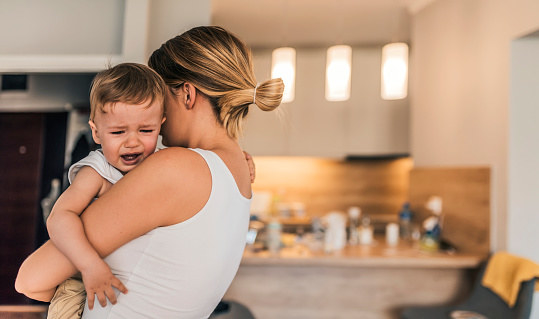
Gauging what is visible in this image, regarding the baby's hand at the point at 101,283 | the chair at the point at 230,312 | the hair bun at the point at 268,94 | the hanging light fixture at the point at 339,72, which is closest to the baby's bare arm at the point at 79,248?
the baby's hand at the point at 101,283

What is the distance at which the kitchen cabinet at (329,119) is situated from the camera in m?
4.16

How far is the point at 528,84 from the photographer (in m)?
2.25

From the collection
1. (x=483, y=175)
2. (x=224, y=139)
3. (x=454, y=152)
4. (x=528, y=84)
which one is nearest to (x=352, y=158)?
(x=454, y=152)

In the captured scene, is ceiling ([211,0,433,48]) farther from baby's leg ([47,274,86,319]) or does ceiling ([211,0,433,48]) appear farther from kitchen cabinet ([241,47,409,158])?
baby's leg ([47,274,86,319])

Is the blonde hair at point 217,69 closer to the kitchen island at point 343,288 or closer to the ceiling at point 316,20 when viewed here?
the kitchen island at point 343,288

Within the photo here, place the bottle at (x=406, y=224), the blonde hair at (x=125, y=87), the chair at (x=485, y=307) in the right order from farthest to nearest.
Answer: the bottle at (x=406, y=224)
the chair at (x=485, y=307)
the blonde hair at (x=125, y=87)

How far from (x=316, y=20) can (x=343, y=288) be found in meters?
2.45

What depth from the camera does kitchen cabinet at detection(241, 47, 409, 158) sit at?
416 cm

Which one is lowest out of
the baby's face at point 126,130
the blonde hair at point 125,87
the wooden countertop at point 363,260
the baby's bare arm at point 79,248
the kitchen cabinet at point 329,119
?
the wooden countertop at point 363,260

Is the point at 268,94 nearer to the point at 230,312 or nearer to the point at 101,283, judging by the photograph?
the point at 101,283

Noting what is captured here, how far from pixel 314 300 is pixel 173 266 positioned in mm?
1998

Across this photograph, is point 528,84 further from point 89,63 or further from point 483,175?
point 89,63

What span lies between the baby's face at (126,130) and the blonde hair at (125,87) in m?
0.01

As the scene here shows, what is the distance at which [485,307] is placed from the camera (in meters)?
2.25
